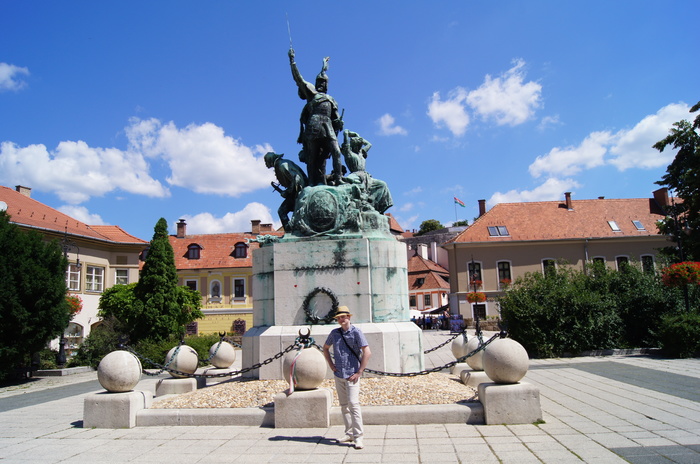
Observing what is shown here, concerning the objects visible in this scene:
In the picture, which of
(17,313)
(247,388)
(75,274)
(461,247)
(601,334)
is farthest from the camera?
(461,247)

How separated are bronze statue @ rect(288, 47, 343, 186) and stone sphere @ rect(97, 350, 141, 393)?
538cm

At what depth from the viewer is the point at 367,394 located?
23.5ft

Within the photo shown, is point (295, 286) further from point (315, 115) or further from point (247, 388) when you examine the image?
point (315, 115)

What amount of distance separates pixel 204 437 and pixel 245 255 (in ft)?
121

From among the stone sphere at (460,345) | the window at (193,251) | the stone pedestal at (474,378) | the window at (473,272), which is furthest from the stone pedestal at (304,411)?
the window at (193,251)

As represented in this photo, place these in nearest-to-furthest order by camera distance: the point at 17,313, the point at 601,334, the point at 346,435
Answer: the point at 346,435 → the point at 17,313 → the point at 601,334

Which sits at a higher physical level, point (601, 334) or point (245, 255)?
point (245, 255)

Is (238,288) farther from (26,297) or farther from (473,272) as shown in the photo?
(26,297)

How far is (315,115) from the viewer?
10492 mm

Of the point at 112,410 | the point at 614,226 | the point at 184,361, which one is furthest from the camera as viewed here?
the point at 614,226

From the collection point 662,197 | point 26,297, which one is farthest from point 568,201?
point 26,297

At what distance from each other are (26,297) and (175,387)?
32.7ft

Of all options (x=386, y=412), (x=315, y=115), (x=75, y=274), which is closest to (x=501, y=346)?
(x=386, y=412)

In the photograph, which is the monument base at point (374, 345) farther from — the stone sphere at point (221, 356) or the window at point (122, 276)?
the window at point (122, 276)
